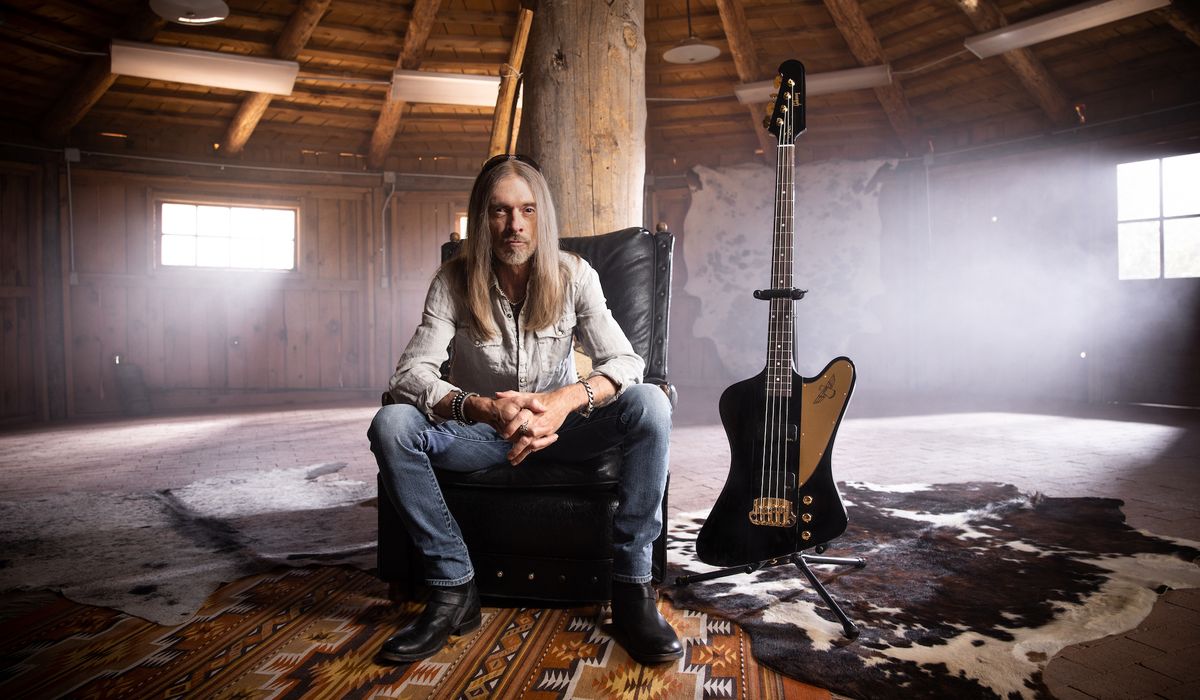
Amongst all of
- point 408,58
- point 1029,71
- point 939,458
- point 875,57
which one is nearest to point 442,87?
point 408,58

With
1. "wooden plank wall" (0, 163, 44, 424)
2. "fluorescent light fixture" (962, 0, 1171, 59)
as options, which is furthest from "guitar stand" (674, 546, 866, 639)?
"wooden plank wall" (0, 163, 44, 424)

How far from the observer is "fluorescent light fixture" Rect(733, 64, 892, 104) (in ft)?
20.6

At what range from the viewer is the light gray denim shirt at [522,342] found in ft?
6.40

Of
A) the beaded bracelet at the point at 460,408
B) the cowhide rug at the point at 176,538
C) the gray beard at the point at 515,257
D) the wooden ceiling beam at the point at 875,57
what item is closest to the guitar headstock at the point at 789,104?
the gray beard at the point at 515,257

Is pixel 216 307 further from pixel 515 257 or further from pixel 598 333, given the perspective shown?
pixel 598 333

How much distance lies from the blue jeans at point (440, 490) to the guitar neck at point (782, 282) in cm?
35

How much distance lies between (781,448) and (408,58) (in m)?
5.61

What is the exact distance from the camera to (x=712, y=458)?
4.15m

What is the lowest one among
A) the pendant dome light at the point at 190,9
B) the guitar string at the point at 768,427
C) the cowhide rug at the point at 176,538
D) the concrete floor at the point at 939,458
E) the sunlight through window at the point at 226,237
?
the cowhide rug at the point at 176,538

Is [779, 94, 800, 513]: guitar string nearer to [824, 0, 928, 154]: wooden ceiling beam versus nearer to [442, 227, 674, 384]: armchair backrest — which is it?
[442, 227, 674, 384]: armchair backrest

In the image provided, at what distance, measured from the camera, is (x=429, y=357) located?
1.90 meters

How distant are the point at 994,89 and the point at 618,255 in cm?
609

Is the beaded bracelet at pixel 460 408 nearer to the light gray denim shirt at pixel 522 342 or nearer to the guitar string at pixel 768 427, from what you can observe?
the light gray denim shirt at pixel 522 342

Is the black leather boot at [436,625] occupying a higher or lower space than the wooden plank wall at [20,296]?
lower
